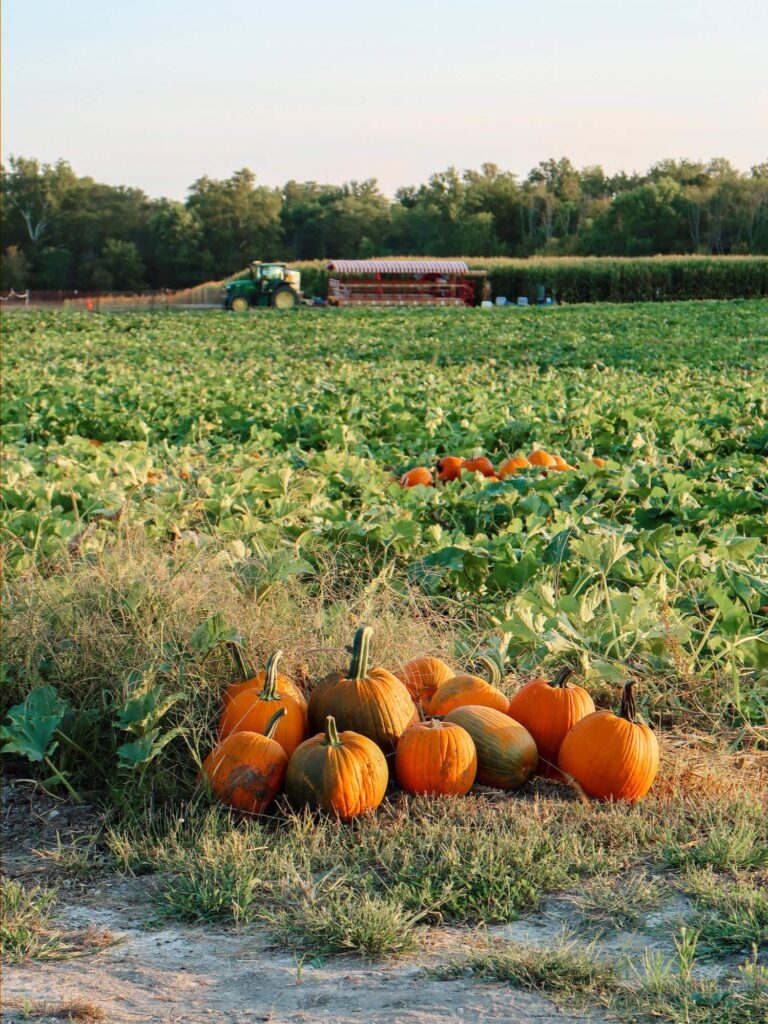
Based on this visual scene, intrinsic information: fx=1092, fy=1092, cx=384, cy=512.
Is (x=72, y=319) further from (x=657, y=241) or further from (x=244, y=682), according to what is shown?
(x=657, y=241)

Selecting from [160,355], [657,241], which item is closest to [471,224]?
[657,241]

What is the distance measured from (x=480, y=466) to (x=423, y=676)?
12.9ft

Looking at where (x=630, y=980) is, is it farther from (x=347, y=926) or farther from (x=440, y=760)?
(x=440, y=760)

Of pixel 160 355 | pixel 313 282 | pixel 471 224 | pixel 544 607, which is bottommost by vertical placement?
pixel 544 607

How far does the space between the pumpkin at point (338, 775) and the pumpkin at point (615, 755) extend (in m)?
0.60

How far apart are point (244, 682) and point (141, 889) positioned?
2.91ft

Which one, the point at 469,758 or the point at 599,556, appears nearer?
the point at 469,758

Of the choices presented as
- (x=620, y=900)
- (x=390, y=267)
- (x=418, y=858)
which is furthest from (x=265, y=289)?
(x=620, y=900)

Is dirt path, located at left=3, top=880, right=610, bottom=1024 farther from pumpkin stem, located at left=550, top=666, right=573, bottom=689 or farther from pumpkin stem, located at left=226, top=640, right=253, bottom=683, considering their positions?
pumpkin stem, located at left=550, top=666, right=573, bottom=689

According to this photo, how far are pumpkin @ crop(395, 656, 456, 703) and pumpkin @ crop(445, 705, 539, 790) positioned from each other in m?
0.34

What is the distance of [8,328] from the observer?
105 ft

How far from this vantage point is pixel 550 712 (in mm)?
3531

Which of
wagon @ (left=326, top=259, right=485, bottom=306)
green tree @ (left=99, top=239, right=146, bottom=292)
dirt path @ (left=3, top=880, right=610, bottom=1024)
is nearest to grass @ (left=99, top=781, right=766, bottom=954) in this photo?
dirt path @ (left=3, top=880, right=610, bottom=1024)

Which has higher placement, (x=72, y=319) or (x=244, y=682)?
(x=72, y=319)
